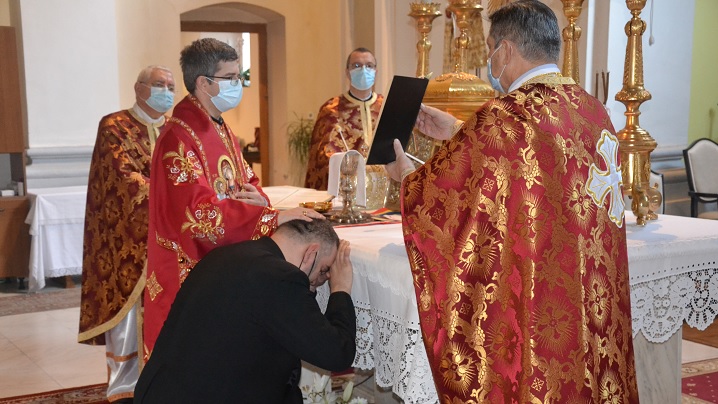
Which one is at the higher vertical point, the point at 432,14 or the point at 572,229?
the point at 432,14

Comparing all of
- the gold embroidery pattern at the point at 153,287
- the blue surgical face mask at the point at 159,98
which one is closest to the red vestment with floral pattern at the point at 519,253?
the gold embroidery pattern at the point at 153,287

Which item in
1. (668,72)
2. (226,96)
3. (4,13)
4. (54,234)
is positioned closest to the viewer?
(226,96)

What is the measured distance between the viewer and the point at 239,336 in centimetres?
251

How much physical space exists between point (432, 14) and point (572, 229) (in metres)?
1.92

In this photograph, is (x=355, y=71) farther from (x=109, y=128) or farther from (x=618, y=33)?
(x=618, y=33)

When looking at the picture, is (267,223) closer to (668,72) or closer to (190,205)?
(190,205)

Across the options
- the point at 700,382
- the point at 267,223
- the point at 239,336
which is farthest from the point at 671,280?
the point at 700,382

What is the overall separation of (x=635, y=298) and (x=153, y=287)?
6.00 feet

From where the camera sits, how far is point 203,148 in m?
3.50

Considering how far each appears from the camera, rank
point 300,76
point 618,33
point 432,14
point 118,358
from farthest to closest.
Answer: point 300,76
point 618,33
point 118,358
point 432,14

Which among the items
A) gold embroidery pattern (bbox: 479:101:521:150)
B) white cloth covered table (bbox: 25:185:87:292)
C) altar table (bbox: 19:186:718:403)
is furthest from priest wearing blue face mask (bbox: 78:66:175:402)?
white cloth covered table (bbox: 25:185:87:292)

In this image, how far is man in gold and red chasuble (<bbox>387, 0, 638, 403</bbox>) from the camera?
267 centimetres

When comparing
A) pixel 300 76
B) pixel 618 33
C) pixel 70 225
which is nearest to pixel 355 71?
pixel 618 33

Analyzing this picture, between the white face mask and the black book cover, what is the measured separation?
0.65 m
